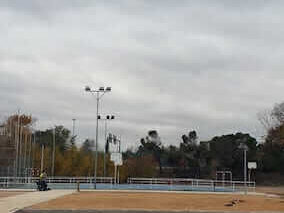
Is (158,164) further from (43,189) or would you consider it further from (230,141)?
(43,189)

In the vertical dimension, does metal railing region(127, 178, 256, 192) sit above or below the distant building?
below

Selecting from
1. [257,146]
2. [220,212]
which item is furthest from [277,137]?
[220,212]

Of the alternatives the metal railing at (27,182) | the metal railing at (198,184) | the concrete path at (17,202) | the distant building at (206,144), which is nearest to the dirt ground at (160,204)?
the concrete path at (17,202)

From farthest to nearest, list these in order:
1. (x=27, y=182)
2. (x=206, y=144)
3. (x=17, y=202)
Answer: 1. (x=206, y=144)
2. (x=27, y=182)
3. (x=17, y=202)

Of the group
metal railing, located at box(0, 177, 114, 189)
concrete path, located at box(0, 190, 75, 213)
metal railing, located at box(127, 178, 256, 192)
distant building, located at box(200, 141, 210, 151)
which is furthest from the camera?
distant building, located at box(200, 141, 210, 151)

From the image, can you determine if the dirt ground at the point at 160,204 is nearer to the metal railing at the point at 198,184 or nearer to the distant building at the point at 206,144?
the metal railing at the point at 198,184

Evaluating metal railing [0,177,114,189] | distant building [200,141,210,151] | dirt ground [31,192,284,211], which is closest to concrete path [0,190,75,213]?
dirt ground [31,192,284,211]

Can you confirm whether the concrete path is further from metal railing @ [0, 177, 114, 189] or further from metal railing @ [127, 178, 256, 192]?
metal railing @ [127, 178, 256, 192]

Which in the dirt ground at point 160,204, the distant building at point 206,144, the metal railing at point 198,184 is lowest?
the metal railing at point 198,184

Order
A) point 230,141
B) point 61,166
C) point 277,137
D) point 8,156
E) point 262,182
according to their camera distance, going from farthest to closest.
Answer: point 230,141, point 262,182, point 61,166, point 277,137, point 8,156

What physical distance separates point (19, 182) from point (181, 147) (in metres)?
57.2

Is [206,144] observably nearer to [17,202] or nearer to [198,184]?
[198,184]

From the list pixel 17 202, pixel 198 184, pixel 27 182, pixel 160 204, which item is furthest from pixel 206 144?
pixel 17 202

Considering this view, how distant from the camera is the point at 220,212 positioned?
2159 centimetres
